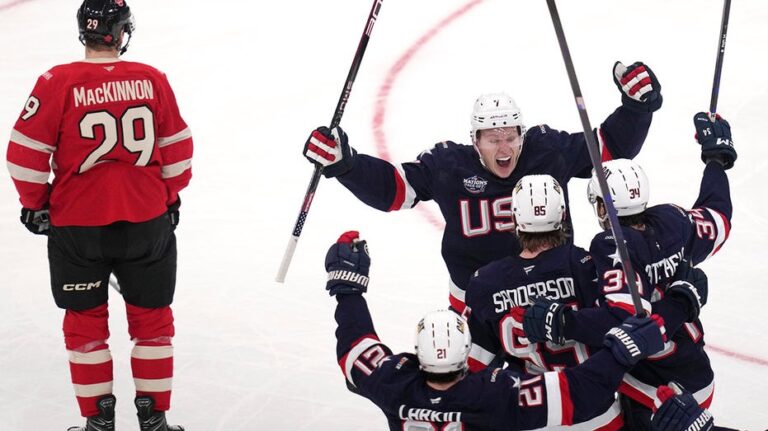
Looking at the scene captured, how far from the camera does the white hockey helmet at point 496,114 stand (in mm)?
3920

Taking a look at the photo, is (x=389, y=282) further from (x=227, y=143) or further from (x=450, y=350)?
(x=450, y=350)

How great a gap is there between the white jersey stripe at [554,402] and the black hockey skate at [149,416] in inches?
60.7

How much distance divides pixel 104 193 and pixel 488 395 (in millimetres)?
1497

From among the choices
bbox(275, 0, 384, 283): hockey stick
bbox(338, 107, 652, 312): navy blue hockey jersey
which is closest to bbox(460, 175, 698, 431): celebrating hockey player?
bbox(338, 107, 652, 312): navy blue hockey jersey

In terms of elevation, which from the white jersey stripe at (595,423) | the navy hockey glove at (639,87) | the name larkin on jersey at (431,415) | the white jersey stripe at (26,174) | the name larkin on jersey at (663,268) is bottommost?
the white jersey stripe at (595,423)

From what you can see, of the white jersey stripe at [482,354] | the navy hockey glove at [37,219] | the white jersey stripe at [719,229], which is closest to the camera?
the white jersey stripe at [719,229]

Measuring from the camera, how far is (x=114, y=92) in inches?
148

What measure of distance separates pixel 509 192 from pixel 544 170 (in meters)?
0.14

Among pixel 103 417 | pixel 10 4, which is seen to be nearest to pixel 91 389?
pixel 103 417

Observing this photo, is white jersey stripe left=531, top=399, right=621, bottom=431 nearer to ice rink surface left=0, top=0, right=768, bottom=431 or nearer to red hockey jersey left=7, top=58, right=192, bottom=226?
ice rink surface left=0, top=0, right=768, bottom=431

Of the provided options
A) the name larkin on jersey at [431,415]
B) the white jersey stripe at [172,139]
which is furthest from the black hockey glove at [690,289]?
the white jersey stripe at [172,139]

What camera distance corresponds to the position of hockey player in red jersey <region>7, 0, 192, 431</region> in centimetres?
375

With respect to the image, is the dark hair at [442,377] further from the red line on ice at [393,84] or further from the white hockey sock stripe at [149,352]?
the red line on ice at [393,84]

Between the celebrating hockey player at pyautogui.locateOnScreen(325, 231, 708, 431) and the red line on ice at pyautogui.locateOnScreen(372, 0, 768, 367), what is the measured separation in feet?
5.90
